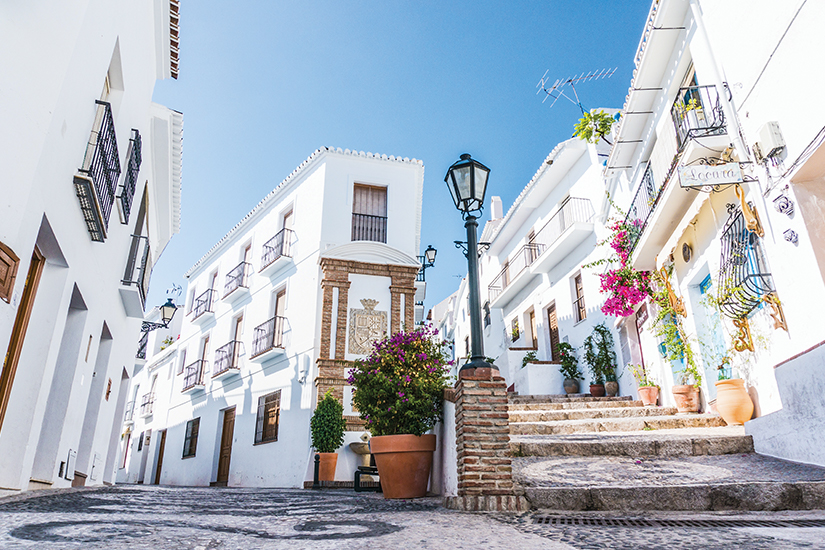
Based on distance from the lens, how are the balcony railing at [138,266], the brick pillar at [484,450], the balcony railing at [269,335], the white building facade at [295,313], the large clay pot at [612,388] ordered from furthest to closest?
1. the balcony railing at [269,335]
2. the white building facade at [295,313]
3. the large clay pot at [612,388]
4. the balcony railing at [138,266]
5. the brick pillar at [484,450]

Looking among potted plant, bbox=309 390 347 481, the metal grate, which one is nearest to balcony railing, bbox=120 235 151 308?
potted plant, bbox=309 390 347 481

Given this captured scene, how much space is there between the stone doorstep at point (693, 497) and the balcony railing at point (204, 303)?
16728 mm

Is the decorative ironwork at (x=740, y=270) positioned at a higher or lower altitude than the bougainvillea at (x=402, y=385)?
higher

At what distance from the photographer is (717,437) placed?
5.71 meters

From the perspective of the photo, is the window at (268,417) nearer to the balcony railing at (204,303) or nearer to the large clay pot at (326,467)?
the large clay pot at (326,467)

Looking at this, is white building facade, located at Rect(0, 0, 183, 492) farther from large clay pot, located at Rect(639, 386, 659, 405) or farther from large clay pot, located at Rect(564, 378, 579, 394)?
large clay pot, located at Rect(564, 378, 579, 394)

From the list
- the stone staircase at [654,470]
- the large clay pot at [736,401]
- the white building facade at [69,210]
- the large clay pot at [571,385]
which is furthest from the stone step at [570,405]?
the white building facade at [69,210]

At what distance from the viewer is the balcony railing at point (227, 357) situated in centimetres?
1675

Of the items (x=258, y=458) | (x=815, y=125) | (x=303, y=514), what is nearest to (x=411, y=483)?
(x=303, y=514)

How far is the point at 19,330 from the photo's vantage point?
480 cm

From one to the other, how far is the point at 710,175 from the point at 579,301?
834 cm

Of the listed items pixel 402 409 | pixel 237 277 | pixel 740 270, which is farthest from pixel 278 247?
pixel 740 270

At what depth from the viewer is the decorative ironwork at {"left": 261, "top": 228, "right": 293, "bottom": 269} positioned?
1585 cm

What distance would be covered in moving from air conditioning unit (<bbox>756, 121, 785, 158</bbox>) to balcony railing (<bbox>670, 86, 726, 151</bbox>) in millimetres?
1142
